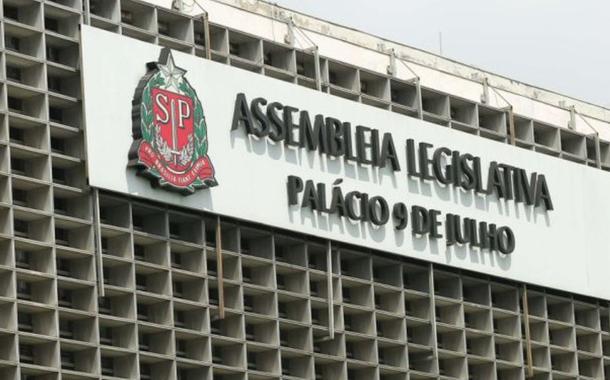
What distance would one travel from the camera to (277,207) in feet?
353

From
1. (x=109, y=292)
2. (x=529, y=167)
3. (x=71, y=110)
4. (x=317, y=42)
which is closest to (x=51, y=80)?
(x=71, y=110)

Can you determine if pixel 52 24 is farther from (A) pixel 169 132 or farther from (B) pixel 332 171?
(B) pixel 332 171

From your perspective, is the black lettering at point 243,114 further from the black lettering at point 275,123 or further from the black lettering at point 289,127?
the black lettering at point 289,127

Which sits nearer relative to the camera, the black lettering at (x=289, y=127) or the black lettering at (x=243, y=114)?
the black lettering at (x=243, y=114)

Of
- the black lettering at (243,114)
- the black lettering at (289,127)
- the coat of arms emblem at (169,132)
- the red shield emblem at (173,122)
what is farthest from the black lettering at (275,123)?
the red shield emblem at (173,122)

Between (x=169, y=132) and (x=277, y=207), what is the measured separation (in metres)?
6.79

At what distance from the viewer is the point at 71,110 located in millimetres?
101125

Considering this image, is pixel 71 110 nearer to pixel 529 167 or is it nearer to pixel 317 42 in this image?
pixel 317 42

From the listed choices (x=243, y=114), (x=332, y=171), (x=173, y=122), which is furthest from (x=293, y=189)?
(x=173, y=122)

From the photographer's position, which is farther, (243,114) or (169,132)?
(243,114)

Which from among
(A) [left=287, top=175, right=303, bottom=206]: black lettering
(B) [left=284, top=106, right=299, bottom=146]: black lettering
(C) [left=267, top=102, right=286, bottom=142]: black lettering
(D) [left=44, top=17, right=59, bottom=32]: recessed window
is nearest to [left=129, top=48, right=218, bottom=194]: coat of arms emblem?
(D) [left=44, top=17, right=59, bottom=32]: recessed window

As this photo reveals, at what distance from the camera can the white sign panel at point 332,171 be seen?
10162 centimetres

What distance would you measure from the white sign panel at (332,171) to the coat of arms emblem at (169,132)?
0.19 ft

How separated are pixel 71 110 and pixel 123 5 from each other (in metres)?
5.84
